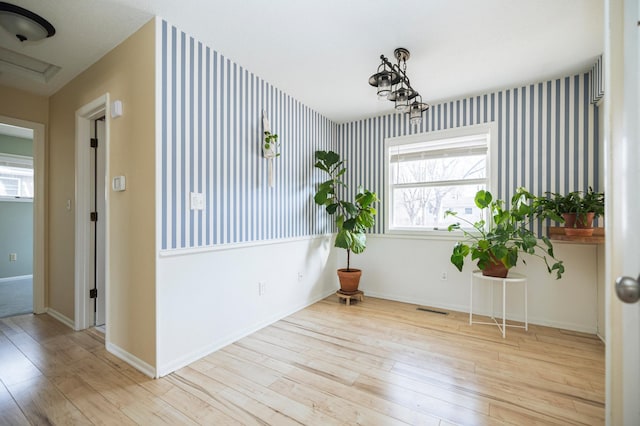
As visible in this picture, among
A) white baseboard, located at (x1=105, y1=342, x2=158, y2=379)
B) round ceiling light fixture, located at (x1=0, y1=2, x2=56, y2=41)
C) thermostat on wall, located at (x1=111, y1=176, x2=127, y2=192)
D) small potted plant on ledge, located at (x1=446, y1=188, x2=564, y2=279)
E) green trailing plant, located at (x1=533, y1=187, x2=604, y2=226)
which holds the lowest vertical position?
white baseboard, located at (x1=105, y1=342, x2=158, y2=379)

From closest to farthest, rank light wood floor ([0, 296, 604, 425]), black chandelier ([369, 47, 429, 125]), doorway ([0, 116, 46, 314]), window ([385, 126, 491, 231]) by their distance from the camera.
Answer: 1. light wood floor ([0, 296, 604, 425])
2. black chandelier ([369, 47, 429, 125])
3. doorway ([0, 116, 46, 314])
4. window ([385, 126, 491, 231])

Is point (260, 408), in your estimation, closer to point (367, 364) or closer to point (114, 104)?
point (367, 364)

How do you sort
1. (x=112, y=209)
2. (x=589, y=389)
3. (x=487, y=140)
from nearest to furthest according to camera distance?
(x=589, y=389)
(x=112, y=209)
(x=487, y=140)

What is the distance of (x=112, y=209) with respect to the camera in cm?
235

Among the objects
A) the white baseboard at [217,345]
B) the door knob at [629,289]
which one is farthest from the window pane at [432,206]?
the door knob at [629,289]

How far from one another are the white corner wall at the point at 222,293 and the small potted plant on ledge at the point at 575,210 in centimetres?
261

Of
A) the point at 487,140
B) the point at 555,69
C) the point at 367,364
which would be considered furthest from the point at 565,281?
the point at 367,364

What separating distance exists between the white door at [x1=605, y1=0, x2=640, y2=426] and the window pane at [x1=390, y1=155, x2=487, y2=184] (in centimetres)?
267

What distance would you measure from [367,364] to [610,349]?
1560 mm

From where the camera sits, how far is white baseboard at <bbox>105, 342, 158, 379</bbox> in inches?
79.8

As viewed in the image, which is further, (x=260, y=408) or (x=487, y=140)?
(x=487, y=140)

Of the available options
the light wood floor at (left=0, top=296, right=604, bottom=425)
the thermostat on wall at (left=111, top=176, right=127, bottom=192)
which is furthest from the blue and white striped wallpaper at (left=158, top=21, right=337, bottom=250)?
the light wood floor at (left=0, top=296, right=604, bottom=425)

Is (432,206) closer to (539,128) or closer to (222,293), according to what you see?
(539,128)

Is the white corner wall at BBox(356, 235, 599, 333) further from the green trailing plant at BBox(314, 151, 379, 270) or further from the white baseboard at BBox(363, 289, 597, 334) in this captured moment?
the green trailing plant at BBox(314, 151, 379, 270)
